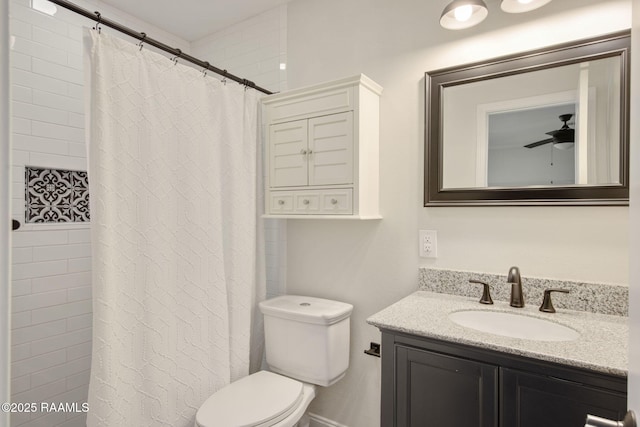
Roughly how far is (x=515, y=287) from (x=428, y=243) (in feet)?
1.38

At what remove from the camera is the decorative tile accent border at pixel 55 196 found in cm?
179

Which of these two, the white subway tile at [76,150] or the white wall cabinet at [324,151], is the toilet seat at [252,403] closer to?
the white wall cabinet at [324,151]

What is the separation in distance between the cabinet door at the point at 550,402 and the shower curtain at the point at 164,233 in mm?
1251

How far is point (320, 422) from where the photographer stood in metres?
2.05

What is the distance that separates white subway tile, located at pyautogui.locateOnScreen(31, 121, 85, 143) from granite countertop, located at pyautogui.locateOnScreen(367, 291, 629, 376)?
6.21 ft

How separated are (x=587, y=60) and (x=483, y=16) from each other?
43 centimetres

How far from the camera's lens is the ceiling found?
2168 millimetres

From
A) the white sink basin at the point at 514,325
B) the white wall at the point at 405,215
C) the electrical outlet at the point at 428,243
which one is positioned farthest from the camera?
the electrical outlet at the point at 428,243

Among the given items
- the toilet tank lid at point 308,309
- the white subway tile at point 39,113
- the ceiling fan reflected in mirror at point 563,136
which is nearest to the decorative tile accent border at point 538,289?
the toilet tank lid at point 308,309

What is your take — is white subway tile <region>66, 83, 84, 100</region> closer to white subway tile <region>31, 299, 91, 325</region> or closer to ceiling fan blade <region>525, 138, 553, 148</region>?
white subway tile <region>31, 299, 91, 325</region>

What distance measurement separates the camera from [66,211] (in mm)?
1927

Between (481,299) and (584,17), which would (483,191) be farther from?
(584,17)

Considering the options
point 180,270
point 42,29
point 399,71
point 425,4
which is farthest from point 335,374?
point 42,29

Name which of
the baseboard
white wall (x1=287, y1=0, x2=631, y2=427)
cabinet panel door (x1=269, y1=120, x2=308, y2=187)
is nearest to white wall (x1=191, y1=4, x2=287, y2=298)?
white wall (x1=287, y1=0, x2=631, y2=427)
